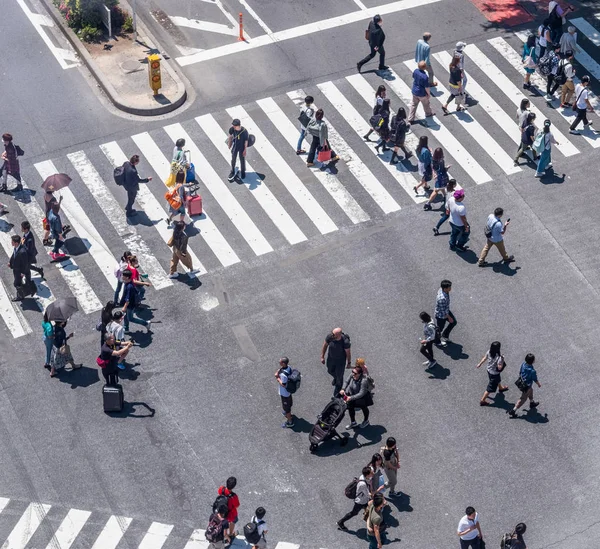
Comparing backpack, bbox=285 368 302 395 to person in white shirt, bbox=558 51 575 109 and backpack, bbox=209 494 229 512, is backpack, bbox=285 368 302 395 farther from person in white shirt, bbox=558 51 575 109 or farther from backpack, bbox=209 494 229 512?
person in white shirt, bbox=558 51 575 109

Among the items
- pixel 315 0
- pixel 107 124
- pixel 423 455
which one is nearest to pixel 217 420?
pixel 423 455

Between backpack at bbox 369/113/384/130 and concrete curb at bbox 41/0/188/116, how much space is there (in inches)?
220

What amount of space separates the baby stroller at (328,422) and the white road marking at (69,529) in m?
4.86

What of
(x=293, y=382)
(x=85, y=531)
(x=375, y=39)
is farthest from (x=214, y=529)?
(x=375, y=39)

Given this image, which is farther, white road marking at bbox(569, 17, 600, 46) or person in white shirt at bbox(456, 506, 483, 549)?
white road marking at bbox(569, 17, 600, 46)

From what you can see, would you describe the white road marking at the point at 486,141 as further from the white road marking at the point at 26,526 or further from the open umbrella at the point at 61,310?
the white road marking at the point at 26,526

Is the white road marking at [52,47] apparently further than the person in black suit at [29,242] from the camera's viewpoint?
Yes

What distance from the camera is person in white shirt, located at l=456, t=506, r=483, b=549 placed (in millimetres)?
23594

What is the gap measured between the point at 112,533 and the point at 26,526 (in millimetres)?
1744

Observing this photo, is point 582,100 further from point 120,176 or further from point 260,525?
point 260,525

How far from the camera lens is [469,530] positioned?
23.7m

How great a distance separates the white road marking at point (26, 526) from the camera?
24734 millimetres

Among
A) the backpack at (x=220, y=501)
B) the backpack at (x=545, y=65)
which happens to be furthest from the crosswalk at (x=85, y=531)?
the backpack at (x=545, y=65)

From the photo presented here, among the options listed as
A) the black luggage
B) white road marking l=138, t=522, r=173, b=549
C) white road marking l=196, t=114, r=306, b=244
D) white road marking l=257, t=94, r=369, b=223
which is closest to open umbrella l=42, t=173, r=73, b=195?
white road marking l=196, t=114, r=306, b=244
